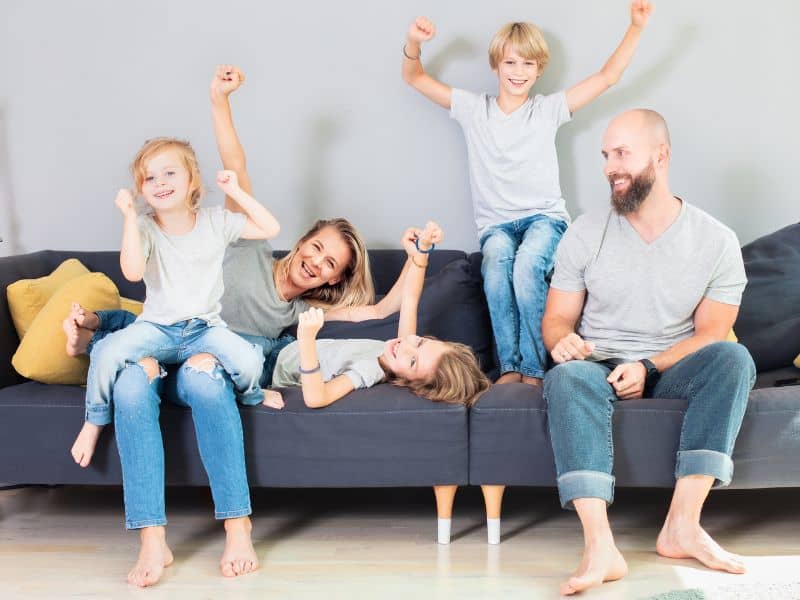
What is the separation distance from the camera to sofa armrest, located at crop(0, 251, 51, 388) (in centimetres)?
276

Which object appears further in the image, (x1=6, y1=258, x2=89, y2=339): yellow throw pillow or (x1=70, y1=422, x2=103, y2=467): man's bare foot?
(x1=6, y1=258, x2=89, y2=339): yellow throw pillow

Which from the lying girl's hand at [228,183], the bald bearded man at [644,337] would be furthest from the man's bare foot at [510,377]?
the lying girl's hand at [228,183]

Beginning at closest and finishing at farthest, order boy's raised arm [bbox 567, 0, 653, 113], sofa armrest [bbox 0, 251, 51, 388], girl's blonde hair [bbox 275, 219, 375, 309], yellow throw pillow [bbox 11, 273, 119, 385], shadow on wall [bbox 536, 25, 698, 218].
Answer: yellow throw pillow [bbox 11, 273, 119, 385]
sofa armrest [bbox 0, 251, 51, 388]
girl's blonde hair [bbox 275, 219, 375, 309]
boy's raised arm [bbox 567, 0, 653, 113]
shadow on wall [bbox 536, 25, 698, 218]

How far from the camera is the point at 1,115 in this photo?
350 cm

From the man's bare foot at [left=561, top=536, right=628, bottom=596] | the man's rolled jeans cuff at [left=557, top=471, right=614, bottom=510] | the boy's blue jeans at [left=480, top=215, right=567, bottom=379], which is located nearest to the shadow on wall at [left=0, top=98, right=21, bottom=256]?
the boy's blue jeans at [left=480, top=215, right=567, bottom=379]

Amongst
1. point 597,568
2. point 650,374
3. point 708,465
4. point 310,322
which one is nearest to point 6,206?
point 310,322

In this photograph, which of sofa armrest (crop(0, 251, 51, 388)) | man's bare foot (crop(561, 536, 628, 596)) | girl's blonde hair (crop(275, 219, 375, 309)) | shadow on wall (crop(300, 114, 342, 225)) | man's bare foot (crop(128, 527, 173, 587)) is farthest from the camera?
shadow on wall (crop(300, 114, 342, 225))

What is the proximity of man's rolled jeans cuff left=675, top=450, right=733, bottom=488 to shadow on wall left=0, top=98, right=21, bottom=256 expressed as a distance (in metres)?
2.53

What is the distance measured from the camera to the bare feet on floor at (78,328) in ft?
8.41

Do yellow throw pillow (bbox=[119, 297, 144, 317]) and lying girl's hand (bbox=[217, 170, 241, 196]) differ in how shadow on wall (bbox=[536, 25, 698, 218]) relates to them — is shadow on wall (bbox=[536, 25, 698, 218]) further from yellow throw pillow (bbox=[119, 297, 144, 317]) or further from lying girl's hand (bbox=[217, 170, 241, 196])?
yellow throw pillow (bbox=[119, 297, 144, 317])

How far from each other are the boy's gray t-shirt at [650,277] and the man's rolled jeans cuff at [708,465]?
367 mm

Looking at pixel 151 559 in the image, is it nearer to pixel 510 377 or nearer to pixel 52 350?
pixel 52 350

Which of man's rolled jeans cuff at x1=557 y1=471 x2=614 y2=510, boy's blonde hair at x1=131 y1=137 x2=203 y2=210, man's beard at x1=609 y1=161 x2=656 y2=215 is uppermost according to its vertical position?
boy's blonde hair at x1=131 y1=137 x2=203 y2=210

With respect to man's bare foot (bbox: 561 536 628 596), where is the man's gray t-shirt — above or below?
above
